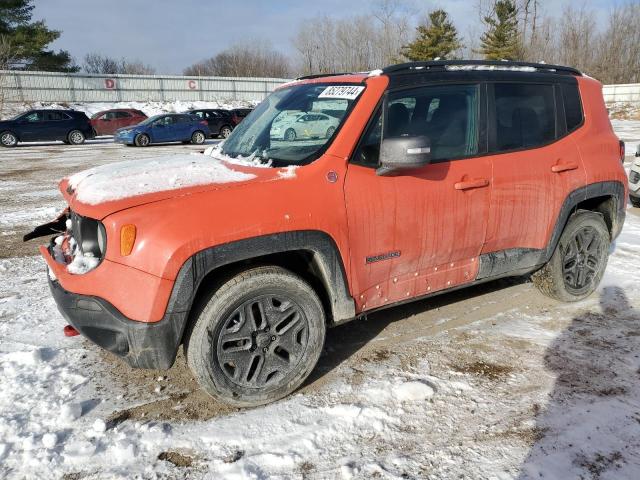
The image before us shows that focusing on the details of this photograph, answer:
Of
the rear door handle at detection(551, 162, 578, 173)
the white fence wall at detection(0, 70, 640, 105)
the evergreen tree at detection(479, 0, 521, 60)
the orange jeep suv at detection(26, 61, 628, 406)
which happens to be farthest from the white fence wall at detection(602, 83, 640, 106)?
the orange jeep suv at detection(26, 61, 628, 406)

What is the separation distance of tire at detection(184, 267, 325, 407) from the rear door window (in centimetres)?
186

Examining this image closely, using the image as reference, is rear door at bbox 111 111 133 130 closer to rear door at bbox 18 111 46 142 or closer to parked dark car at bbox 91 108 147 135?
parked dark car at bbox 91 108 147 135

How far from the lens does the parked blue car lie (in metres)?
21.3

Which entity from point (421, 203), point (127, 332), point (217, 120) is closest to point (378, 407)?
point (421, 203)

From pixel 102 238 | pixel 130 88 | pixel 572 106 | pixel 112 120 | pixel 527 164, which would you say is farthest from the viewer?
pixel 130 88

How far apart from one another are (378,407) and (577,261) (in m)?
2.54

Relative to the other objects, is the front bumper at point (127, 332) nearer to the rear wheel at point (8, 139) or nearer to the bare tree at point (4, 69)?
the rear wheel at point (8, 139)

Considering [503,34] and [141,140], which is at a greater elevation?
[503,34]

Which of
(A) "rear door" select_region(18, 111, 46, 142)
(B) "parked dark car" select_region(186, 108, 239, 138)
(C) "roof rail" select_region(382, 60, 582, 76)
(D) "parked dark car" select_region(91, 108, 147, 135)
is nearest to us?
(C) "roof rail" select_region(382, 60, 582, 76)

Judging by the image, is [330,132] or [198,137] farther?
[198,137]

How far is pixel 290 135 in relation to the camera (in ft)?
11.3

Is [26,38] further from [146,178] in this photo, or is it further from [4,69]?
[146,178]

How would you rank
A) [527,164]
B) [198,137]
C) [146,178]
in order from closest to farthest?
1. [146,178]
2. [527,164]
3. [198,137]

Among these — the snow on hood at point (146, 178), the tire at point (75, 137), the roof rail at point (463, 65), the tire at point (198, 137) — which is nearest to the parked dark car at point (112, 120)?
the tire at point (75, 137)
